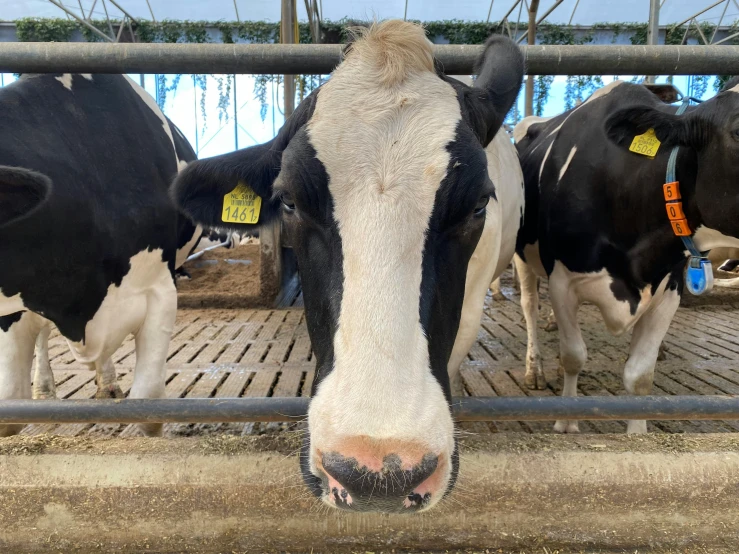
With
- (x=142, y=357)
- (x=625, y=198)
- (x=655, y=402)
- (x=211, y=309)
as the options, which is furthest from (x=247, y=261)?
(x=655, y=402)

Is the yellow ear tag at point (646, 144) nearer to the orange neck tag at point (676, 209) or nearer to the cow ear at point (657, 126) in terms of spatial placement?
the cow ear at point (657, 126)

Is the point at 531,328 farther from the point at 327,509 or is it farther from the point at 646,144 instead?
the point at 327,509

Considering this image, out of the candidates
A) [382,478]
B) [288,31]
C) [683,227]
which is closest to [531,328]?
[683,227]

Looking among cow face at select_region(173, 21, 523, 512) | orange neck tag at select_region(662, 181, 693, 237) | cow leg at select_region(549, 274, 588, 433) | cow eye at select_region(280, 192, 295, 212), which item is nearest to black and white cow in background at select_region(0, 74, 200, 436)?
cow eye at select_region(280, 192, 295, 212)

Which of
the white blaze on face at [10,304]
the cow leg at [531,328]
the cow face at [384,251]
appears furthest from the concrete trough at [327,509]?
the cow leg at [531,328]

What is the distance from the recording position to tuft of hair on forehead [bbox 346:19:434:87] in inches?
57.0

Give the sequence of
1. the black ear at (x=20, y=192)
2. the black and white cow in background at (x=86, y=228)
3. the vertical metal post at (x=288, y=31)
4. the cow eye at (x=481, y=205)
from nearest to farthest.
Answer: the cow eye at (x=481, y=205), the black ear at (x=20, y=192), the black and white cow in background at (x=86, y=228), the vertical metal post at (x=288, y=31)

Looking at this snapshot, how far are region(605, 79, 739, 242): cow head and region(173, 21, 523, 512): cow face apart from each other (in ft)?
3.90

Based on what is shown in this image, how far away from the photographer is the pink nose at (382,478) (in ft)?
3.24

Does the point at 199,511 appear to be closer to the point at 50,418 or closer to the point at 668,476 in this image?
the point at 50,418

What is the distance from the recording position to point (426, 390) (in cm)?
109

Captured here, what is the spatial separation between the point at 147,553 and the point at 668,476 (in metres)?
1.77

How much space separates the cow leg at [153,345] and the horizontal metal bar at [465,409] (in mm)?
658

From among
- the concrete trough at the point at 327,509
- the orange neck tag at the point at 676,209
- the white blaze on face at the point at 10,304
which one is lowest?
the concrete trough at the point at 327,509
